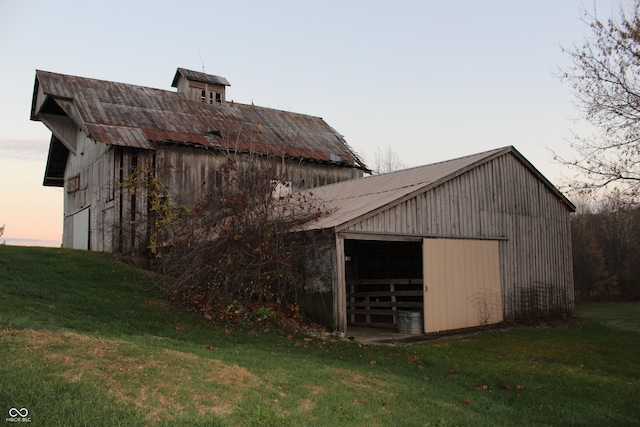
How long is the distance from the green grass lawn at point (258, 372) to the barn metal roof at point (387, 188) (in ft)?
9.85

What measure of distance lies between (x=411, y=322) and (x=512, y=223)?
537 centimetres

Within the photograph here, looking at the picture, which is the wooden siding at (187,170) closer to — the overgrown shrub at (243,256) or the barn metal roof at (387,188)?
the barn metal roof at (387,188)

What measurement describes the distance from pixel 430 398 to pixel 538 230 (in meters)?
12.0

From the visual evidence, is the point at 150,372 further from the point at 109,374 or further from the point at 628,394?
the point at 628,394

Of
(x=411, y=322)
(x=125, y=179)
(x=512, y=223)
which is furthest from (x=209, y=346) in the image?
(x=125, y=179)

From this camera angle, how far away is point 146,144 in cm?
1966

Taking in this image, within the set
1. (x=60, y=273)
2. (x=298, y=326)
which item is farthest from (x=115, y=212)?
(x=298, y=326)

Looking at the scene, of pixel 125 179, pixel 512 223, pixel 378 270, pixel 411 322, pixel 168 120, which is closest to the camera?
pixel 411 322

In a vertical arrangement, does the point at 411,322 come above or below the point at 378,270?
below

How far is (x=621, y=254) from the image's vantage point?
39.9 m

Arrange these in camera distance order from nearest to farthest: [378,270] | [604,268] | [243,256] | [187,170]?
[243,256] < [378,270] < [187,170] < [604,268]

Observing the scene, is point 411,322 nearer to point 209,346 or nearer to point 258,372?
point 209,346

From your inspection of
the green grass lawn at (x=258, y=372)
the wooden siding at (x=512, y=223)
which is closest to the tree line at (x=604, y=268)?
the wooden siding at (x=512, y=223)

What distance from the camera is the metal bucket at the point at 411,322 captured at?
13.8 meters
